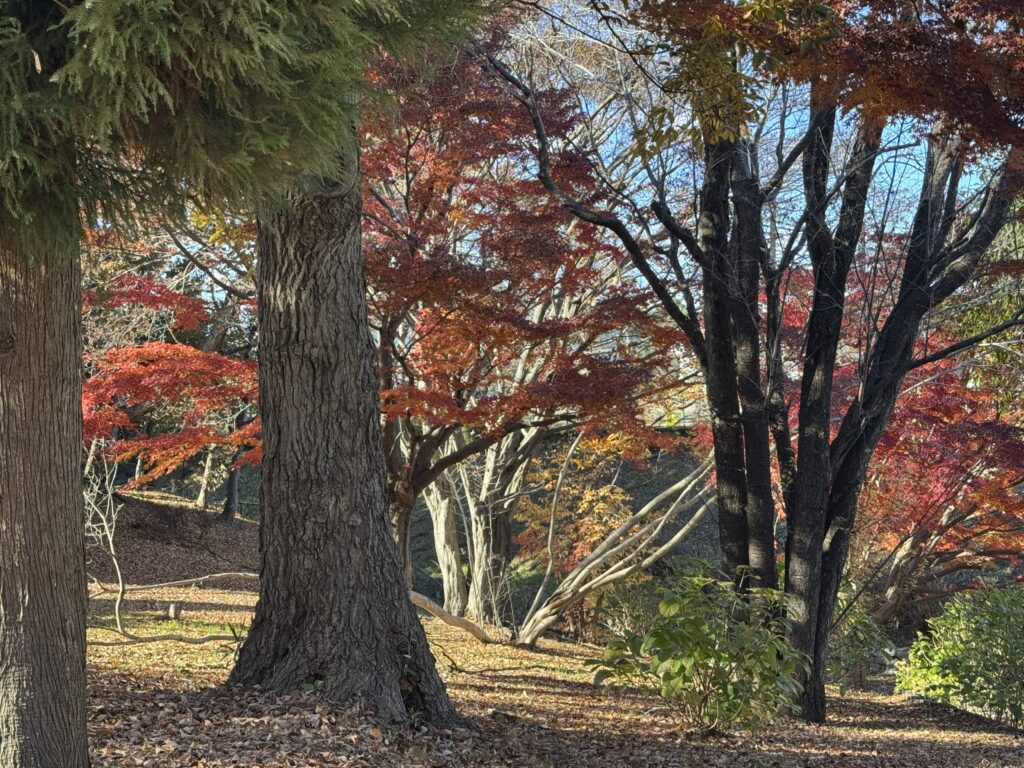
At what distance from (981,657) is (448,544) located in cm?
611

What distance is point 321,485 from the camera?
4453mm

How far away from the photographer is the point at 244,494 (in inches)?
747

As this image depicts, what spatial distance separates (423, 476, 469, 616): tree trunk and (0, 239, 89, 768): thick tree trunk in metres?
8.66

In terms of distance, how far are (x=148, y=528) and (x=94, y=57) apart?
14.2 metres

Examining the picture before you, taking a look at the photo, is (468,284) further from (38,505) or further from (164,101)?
(164,101)

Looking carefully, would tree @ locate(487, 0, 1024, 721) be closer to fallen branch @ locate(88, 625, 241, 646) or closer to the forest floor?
the forest floor

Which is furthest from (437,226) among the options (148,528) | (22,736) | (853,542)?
(148,528)

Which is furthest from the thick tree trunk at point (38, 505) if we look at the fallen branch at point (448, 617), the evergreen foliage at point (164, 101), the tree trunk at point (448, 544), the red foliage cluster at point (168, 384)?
the tree trunk at point (448, 544)

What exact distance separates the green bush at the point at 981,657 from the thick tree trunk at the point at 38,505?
697 cm

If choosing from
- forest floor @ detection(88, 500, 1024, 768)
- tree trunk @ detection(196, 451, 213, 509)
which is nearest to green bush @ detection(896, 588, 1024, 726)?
forest floor @ detection(88, 500, 1024, 768)

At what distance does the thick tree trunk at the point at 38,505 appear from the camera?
2865 millimetres

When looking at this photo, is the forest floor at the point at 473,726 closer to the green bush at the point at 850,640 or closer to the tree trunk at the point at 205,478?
the green bush at the point at 850,640

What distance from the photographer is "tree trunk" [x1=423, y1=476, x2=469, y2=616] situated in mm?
11727

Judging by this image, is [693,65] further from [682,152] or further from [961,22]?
[682,152]
